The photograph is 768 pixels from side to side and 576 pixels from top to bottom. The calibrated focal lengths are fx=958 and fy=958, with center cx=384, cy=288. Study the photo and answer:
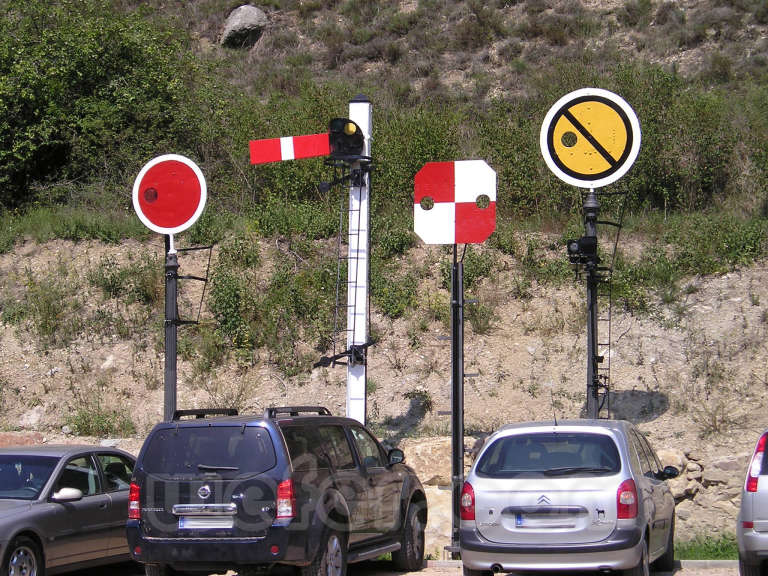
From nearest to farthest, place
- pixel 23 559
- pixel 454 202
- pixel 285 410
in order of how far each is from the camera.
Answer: pixel 285 410 < pixel 23 559 < pixel 454 202

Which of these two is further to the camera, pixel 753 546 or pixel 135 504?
pixel 135 504

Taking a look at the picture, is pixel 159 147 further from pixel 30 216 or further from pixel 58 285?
pixel 58 285

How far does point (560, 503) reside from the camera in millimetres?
8102

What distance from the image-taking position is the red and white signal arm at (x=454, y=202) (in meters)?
12.1

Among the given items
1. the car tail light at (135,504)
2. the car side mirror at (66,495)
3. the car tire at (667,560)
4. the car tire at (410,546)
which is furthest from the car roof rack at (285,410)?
the car tire at (667,560)

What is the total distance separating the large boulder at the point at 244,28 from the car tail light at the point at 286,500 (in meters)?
39.4

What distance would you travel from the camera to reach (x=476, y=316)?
18203mm

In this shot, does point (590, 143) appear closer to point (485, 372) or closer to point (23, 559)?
point (485, 372)

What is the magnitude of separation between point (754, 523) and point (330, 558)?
3.63 meters

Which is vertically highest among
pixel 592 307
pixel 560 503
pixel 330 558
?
pixel 592 307

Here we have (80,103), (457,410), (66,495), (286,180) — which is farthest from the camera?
(80,103)

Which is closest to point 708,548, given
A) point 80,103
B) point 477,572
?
point 477,572

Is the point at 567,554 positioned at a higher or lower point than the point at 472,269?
lower

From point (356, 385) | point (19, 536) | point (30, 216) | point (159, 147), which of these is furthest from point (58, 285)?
point (19, 536)
